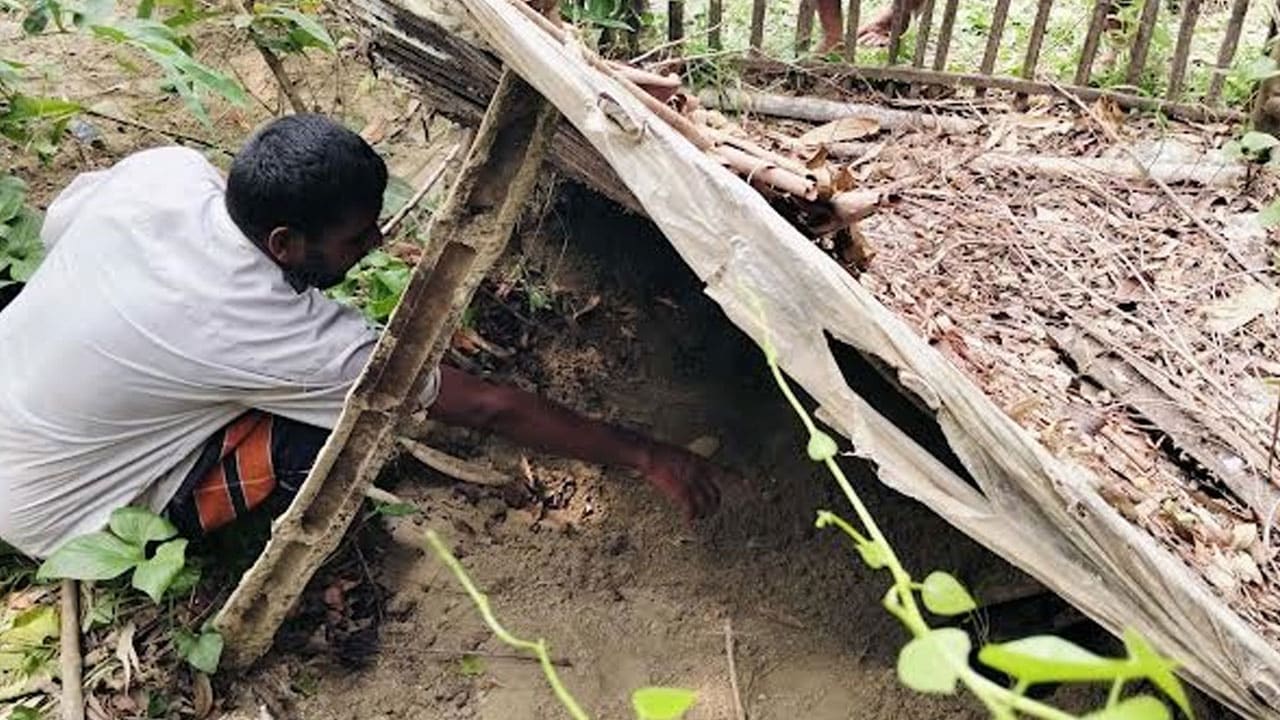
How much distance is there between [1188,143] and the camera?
12.1 feet

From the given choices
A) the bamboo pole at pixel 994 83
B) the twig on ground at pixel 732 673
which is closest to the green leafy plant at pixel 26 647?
the twig on ground at pixel 732 673

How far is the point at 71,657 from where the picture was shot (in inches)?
108

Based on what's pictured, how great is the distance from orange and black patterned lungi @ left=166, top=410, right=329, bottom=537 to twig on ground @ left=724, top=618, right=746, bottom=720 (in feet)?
3.38

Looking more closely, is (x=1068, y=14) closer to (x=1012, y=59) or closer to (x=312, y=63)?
(x=1012, y=59)

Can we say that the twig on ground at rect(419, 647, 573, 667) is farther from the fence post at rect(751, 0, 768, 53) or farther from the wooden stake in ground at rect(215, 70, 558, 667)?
the fence post at rect(751, 0, 768, 53)

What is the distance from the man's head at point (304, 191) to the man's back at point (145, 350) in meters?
0.05

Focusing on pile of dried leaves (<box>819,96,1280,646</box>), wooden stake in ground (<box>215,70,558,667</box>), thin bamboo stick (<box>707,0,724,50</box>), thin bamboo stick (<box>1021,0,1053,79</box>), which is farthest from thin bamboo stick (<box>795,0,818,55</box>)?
wooden stake in ground (<box>215,70,558,667</box>)

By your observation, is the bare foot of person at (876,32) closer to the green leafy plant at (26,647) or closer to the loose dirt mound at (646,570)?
the loose dirt mound at (646,570)

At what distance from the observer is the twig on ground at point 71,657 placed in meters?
2.66

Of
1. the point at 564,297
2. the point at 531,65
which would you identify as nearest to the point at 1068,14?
the point at 564,297

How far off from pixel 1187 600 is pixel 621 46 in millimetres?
2642

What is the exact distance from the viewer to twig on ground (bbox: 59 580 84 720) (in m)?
2.66

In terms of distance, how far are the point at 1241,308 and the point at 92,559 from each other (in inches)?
98.2

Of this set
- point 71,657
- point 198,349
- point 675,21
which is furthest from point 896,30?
point 71,657
